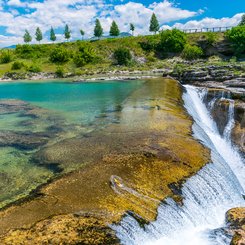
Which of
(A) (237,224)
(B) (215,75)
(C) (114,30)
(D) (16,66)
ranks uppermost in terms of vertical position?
(C) (114,30)

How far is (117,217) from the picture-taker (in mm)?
10727

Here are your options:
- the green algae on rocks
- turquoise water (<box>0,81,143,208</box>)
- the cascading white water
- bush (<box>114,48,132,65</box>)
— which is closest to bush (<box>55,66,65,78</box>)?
bush (<box>114,48,132,65</box>)

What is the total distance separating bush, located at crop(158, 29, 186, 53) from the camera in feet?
305

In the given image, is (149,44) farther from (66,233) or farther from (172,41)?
(66,233)

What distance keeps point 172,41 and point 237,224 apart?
3441 inches

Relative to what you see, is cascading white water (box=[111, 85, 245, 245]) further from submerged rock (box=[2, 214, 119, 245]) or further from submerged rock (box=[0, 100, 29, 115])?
submerged rock (box=[0, 100, 29, 115])

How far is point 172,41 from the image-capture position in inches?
3674

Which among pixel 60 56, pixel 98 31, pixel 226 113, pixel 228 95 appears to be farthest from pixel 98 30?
pixel 226 113

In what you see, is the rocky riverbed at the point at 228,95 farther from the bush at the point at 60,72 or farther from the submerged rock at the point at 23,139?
the bush at the point at 60,72

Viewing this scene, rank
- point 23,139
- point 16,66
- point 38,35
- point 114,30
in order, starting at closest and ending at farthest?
point 23,139 → point 16,66 → point 114,30 → point 38,35

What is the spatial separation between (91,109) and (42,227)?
20.8 metres

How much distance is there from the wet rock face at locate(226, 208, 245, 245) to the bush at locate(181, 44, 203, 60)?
3128 inches

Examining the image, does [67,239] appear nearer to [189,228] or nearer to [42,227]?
[42,227]

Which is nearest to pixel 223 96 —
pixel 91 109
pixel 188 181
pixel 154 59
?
pixel 91 109
